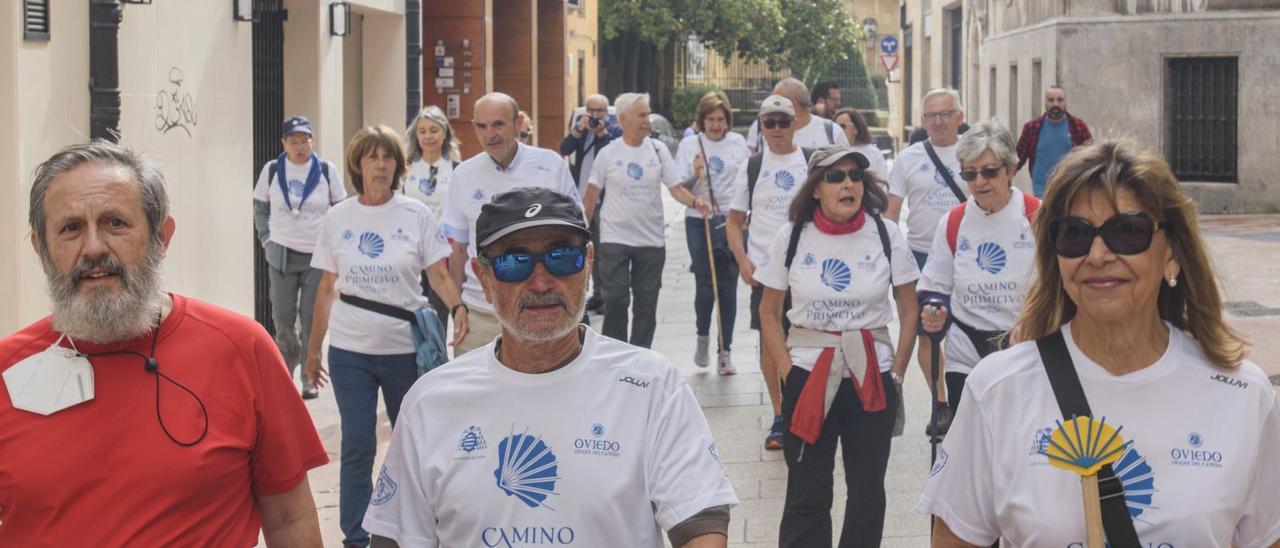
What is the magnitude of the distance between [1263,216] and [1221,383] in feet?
71.0

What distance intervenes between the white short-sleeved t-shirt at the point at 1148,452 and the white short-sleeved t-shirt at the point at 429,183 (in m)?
8.68

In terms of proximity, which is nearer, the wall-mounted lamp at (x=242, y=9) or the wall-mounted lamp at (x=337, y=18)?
the wall-mounted lamp at (x=242, y=9)

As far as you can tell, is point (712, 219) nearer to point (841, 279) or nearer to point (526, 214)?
point (841, 279)

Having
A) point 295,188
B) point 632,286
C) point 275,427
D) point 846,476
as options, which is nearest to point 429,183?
point 295,188

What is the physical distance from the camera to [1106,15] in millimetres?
25562

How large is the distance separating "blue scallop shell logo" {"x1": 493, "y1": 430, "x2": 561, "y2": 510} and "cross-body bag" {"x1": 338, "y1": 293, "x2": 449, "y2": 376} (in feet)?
13.6

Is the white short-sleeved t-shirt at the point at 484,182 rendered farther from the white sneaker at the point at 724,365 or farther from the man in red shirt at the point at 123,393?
the man in red shirt at the point at 123,393

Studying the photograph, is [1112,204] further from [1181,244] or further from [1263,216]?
[1263,216]

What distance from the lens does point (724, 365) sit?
40.1ft

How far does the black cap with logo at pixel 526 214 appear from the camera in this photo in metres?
3.61

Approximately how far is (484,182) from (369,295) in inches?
49.1

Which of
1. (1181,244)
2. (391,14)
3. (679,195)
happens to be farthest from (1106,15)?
(1181,244)

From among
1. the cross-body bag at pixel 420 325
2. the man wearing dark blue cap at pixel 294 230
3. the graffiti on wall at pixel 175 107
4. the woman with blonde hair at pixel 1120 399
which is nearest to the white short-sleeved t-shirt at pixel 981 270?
the cross-body bag at pixel 420 325

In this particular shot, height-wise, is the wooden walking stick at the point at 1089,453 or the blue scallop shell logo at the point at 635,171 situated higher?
the blue scallop shell logo at the point at 635,171
